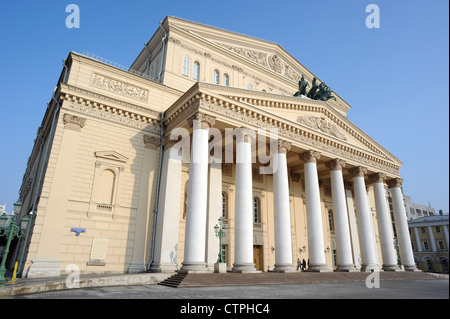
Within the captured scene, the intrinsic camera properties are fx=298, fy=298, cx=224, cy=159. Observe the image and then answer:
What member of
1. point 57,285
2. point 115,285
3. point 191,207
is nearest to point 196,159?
point 191,207

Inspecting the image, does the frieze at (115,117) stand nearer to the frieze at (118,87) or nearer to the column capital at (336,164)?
the frieze at (118,87)

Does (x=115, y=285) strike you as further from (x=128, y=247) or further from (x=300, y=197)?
(x=300, y=197)

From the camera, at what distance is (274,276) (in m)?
16.0

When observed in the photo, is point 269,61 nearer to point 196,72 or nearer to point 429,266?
point 196,72

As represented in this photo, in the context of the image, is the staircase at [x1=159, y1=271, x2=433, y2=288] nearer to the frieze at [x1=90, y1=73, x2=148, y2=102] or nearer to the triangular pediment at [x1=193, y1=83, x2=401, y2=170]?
the triangular pediment at [x1=193, y1=83, x2=401, y2=170]

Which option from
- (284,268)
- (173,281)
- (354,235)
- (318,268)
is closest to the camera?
(173,281)

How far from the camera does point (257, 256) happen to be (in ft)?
78.4

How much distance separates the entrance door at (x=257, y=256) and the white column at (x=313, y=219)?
16.4 feet

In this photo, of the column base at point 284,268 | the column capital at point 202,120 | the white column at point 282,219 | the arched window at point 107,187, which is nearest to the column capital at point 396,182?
the white column at point 282,219

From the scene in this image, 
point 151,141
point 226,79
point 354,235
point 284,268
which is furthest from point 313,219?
point 226,79

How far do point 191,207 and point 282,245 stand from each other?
6496 millimetres

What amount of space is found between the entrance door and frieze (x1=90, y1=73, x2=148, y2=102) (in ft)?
47.2

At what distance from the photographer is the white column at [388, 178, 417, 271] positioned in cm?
2608

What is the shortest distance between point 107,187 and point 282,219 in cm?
1107
